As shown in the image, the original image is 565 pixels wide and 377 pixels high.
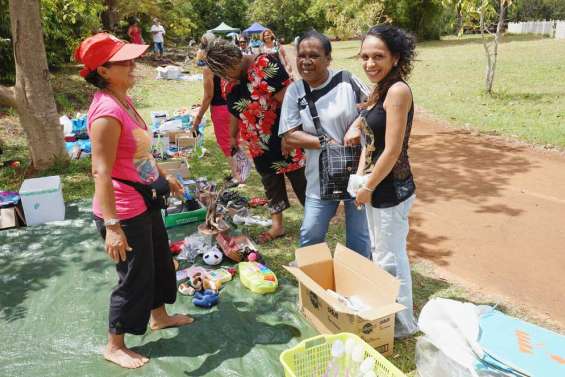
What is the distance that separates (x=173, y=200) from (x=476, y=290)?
3.01m

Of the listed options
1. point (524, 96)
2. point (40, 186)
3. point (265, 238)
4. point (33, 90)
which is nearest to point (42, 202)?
point (40, 186)

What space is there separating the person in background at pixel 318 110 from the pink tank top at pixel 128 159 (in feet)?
3.24

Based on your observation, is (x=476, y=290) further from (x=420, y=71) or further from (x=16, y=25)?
(x=420, y=71)

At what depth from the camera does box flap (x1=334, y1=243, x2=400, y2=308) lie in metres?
2.66

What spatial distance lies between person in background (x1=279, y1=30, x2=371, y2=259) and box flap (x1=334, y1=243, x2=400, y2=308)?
26 cm

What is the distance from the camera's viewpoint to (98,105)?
2.18 meters

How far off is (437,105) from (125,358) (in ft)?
30.1

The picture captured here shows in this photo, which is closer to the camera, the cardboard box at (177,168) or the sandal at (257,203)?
the sandal at (257,203)

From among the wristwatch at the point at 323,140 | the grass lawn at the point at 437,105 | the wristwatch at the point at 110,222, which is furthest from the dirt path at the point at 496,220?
the wristwatch at the point at 110,222

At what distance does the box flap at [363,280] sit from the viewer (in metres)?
2.66

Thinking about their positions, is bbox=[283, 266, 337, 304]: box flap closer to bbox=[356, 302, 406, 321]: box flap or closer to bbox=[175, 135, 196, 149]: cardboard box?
bbox=[356, 302, 406, 321]: box flap

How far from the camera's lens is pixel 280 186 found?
13.3 feet

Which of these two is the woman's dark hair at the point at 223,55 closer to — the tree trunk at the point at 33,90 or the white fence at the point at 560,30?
the tree trunk at the point at 33,90

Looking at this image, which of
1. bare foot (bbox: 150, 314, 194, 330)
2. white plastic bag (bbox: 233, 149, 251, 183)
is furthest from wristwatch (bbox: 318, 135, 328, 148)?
white plastic bag (bbox: 233, 149, 251, 183)
